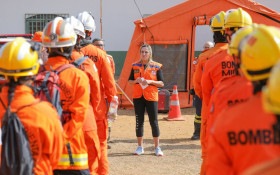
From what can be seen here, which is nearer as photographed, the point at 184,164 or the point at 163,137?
the point at 184,164

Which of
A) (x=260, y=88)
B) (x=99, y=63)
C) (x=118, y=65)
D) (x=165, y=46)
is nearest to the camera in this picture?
(x=260, y=88)

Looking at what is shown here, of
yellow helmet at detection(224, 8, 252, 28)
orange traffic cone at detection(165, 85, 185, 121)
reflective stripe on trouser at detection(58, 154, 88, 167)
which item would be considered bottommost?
orange traffic cone at detection(165, 85, 185, 121)

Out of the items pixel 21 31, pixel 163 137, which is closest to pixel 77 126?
pixel 163 137

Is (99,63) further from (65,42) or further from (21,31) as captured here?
(21,31)

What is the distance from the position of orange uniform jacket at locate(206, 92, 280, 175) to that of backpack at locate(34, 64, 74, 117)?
5.36 ft

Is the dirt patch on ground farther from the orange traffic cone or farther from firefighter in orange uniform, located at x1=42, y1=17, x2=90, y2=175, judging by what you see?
firefighter in orange uniform, located at x1=42, y1=17, x2=90, y2=175

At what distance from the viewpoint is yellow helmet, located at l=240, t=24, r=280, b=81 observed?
235cm

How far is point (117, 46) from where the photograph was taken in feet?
72.1

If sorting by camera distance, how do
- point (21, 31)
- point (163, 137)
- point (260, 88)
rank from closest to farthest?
point (260, 88), point (163, 137), point (21, 31)

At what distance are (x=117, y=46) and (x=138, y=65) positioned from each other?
13848 mm

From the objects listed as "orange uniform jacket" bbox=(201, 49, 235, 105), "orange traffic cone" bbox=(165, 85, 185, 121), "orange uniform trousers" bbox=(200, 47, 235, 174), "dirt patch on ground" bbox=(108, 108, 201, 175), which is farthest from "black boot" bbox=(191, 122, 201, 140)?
"orange uniform jacket" bbox=(201, 49, 235, 105)

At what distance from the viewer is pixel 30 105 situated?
124 inches

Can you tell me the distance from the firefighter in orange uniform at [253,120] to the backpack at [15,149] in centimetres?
125

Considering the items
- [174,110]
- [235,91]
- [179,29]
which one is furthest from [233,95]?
[179,29]
